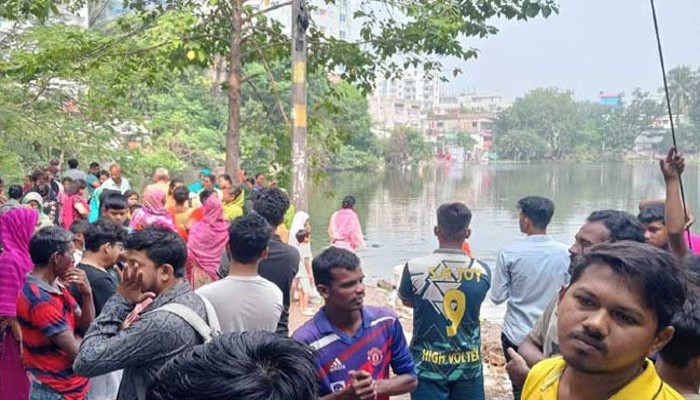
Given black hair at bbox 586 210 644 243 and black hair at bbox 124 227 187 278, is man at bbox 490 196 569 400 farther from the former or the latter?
black hair at bbox 124 227 187 278

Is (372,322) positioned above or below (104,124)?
below

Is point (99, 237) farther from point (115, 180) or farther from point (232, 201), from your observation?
point (115, 180)

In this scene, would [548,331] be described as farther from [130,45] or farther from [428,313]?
[130,45]

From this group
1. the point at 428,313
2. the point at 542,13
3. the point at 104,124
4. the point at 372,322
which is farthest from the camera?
the point at 104,124

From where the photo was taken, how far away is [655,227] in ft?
11.7

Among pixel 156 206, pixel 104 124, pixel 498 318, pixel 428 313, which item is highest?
pixel 104 124

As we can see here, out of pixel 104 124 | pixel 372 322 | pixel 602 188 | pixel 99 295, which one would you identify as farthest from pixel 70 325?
pixel 602 188

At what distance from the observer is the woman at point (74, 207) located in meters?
7.28

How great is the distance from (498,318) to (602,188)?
100 feet

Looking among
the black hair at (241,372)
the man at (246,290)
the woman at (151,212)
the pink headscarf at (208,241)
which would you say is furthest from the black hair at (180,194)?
the black hair at (241,372)

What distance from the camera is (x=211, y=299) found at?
2.96 m

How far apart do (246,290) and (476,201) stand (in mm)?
27955

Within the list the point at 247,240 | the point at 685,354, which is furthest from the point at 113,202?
the point at 685,354

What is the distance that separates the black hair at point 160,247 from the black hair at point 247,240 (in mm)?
503
